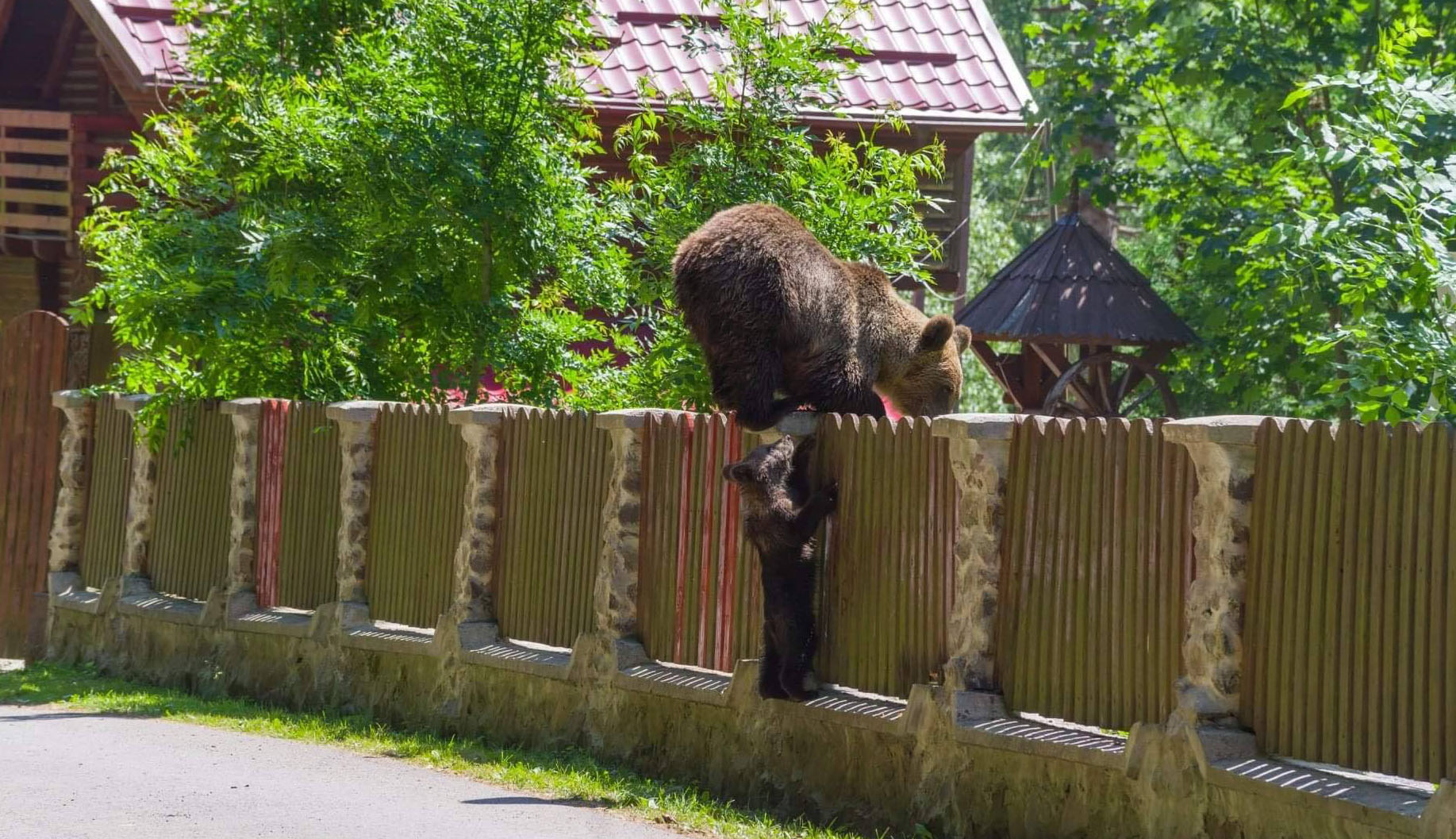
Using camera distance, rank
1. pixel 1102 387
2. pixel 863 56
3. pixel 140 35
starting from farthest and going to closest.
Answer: pixel 863 56
pixel 140 35
pixel 1102 387

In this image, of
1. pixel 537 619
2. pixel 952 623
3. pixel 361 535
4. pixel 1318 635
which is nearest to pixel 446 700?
pixel 537 619

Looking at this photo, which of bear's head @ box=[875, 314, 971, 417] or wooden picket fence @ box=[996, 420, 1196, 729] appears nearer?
wooden picket fence @ box=[996, 420, 1196, 729]

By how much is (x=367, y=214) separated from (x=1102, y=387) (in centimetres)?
748

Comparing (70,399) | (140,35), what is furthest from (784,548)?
(140,35)

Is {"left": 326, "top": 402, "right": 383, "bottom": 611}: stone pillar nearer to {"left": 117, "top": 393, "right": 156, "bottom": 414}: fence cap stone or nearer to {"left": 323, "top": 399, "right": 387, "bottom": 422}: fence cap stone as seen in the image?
{"left": 323, "top": 399, "right": 387, "bottom": 422}: fence cap stone

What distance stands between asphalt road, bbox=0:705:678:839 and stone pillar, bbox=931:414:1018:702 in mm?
1449

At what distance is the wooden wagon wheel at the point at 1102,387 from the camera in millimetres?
16031

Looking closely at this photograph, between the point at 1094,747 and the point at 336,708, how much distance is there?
6.01m

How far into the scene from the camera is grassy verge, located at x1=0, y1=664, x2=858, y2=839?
314 inches

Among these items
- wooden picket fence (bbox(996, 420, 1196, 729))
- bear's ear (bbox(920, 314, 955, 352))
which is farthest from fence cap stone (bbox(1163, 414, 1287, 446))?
bear's ear (bbox(920, 314, 955, 352))

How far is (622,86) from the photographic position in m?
18.2

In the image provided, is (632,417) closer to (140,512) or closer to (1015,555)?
(1015,555)

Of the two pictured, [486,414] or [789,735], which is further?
[486,414]

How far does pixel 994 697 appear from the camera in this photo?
7.61m
